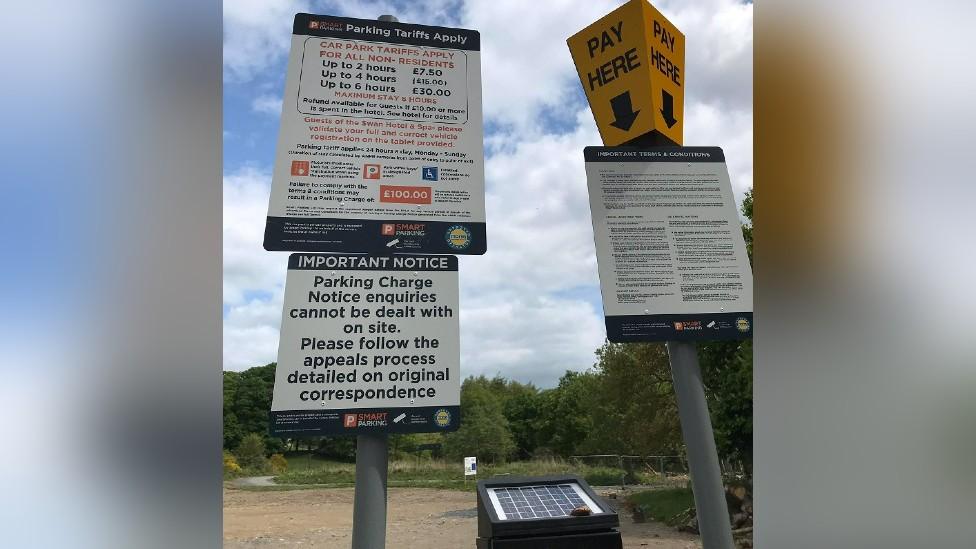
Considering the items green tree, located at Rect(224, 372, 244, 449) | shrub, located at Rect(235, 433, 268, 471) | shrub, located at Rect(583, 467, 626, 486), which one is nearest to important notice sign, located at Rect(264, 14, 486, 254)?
shrub, located at Rect(583, 467, 626, 486)

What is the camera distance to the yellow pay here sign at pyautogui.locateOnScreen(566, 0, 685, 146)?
321 cm

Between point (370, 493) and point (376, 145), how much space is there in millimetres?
1354

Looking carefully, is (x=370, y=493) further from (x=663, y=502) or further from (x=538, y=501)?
(x=663, y=502)

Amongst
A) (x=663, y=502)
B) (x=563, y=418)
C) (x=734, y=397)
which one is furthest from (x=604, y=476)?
(x=563, y=418)

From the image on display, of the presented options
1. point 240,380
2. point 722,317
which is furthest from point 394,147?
point 240,380

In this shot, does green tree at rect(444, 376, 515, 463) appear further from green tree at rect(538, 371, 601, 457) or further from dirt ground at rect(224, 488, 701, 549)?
dirt ground at rect(224, 488, 701, 549)

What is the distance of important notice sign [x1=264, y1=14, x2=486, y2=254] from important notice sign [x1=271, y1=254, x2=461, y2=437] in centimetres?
10

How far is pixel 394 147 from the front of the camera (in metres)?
2.65

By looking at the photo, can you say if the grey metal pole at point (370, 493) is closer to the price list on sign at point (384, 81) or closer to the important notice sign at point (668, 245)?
the important notice sign at point (668, 245)
